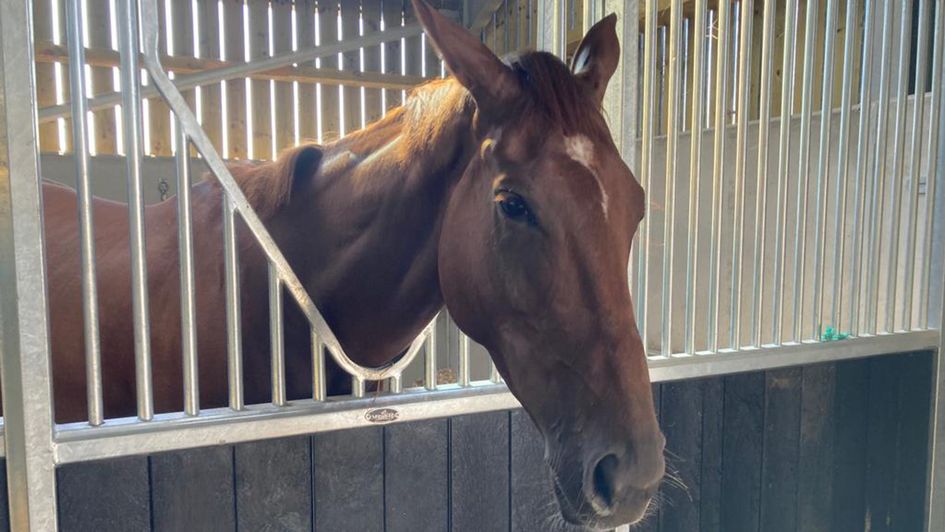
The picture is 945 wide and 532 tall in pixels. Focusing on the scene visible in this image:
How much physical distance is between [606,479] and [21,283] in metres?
0.86

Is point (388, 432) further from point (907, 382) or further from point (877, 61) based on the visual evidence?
point (877, 61)

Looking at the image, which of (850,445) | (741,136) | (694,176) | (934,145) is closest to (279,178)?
(694,176)

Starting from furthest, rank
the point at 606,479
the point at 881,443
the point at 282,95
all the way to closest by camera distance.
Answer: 1. the point at 282,95
2. the point at 881,443
3. the point at 606,479

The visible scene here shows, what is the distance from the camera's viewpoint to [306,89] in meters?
4.61

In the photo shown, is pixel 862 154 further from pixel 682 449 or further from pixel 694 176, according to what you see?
pixel 682 449

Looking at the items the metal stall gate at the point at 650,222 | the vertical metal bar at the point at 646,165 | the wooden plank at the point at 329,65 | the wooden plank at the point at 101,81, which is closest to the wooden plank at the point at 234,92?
the wooden plank at the point at 329,65

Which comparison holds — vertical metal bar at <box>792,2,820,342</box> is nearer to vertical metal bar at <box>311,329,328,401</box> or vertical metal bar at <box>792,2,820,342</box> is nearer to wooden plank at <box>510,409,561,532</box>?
wooden plank at <box>510,409,561,532</box>

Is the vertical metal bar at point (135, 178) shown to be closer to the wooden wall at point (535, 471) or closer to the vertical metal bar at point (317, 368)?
the wooden wall at point (535, 471)

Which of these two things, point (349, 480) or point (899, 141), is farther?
point (899, 141)

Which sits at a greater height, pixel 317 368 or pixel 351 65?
pixel 351 65

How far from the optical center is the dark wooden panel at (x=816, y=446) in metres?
1.68

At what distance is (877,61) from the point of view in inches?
71.6

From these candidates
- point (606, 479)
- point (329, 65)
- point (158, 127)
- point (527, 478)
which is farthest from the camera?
point (329, 65)

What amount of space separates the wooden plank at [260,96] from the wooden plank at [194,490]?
3.81m
